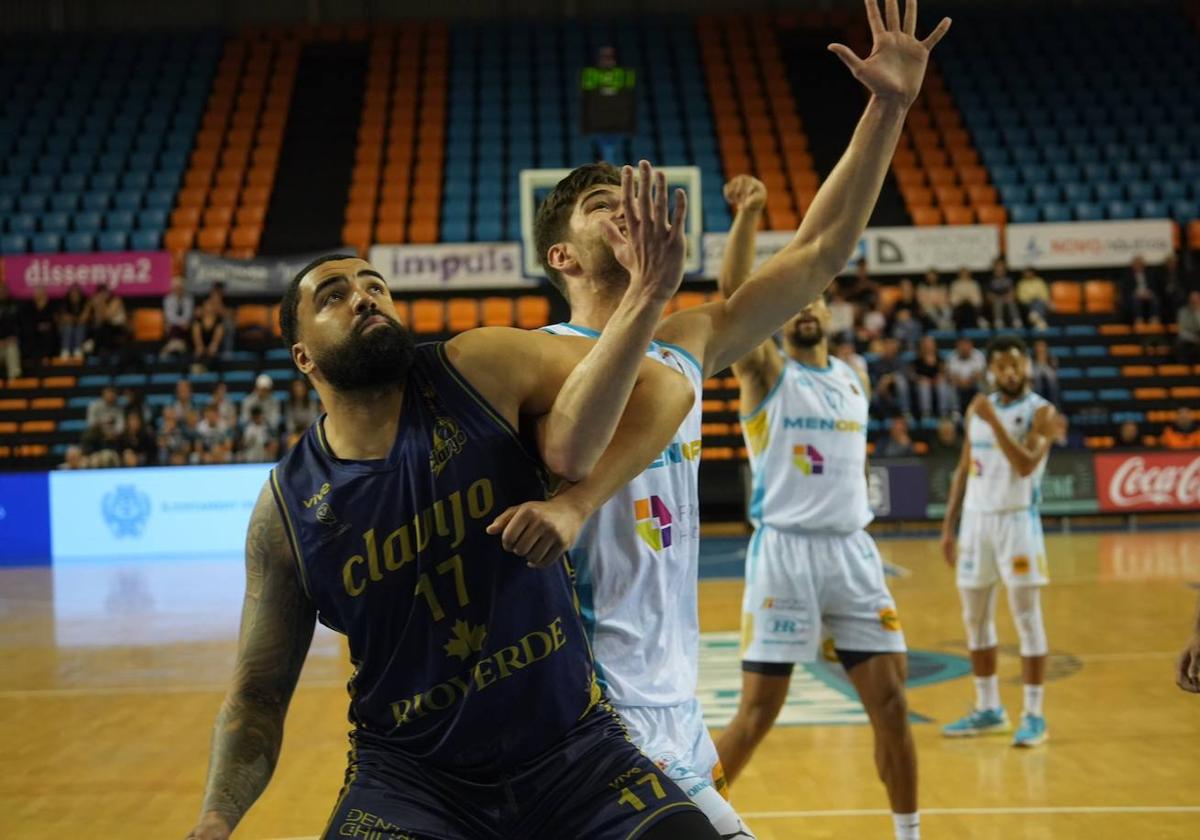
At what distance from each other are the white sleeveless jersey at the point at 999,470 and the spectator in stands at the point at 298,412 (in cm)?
997

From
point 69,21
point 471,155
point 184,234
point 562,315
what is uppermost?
point 69,21

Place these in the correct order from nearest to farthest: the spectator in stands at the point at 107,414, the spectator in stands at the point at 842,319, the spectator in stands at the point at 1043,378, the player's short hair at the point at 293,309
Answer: the player's short hair at the point at 293,309, the spectator in stands at the point at 107,414, the spectator in stands at the point at 1043,378, the spectator in stands at the point at 842,319

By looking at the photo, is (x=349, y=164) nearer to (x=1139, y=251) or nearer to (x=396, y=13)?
(x=396, y=13)

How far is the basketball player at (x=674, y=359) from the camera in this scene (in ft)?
9.22

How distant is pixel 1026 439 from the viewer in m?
7.35

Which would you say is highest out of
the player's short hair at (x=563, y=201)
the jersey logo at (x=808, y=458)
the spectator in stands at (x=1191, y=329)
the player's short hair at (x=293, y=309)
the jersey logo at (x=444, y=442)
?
the spectator in stands at (x=1191, y=329)

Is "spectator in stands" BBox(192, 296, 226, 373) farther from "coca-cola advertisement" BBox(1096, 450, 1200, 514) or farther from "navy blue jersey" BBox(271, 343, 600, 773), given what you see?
"navy blue jersey" BBox(271, 343, 600, 773)

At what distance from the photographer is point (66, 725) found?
764cm

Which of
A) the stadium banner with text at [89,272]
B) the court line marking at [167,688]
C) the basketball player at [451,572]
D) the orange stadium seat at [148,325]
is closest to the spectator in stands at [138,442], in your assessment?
the orange stadium seat at [148,325]

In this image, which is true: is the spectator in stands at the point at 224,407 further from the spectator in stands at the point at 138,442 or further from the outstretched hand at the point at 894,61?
the outstretched hand at the point at 894,61

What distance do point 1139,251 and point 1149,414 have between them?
144 inches

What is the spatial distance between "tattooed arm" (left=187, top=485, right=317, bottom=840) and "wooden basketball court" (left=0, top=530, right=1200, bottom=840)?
3.18 meters

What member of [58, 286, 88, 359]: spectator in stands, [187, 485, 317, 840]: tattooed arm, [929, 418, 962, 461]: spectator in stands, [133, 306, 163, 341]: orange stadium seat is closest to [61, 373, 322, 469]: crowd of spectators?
[58, 286, 88, 359]: spectator in stands

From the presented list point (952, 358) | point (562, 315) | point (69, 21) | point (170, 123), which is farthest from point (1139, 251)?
point (69, 21)
